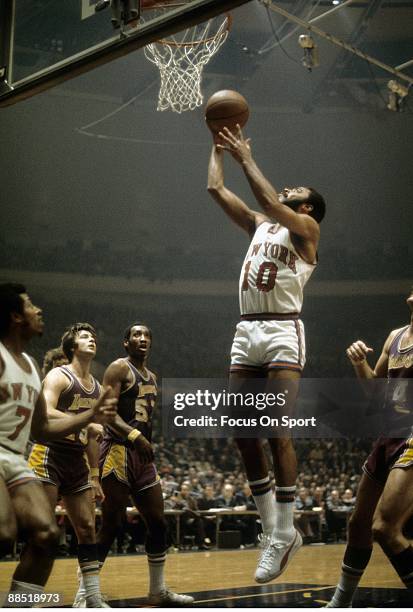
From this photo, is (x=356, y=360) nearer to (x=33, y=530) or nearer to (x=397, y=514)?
(x=397, y=514)

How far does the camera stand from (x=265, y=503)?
16.5 ft

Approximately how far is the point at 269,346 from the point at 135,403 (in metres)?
1.45

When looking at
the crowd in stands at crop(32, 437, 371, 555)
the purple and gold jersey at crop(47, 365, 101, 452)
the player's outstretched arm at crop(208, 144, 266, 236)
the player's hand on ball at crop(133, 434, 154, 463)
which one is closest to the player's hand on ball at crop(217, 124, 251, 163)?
the player's outstretched arm at crop(208, 144, 266, 236)

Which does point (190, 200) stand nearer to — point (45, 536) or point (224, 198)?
point (224, 198)

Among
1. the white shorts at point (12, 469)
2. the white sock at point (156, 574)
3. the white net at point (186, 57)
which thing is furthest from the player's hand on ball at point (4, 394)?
the white net at point (186, 57)

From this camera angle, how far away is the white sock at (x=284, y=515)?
490 cm

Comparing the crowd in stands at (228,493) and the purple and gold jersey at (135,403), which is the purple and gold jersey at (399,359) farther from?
the crowd in stands at (228,493)

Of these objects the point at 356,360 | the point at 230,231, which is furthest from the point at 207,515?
the point at 230,231

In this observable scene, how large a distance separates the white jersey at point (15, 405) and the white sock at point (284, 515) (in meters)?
1.74

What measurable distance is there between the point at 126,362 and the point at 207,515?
5.13m

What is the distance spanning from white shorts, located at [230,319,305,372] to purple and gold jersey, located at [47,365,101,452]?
126 centimetres

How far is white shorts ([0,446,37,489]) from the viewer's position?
404 centimetres

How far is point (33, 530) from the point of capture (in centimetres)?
400

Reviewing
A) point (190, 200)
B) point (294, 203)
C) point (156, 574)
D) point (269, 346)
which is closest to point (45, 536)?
point (269, 346)
